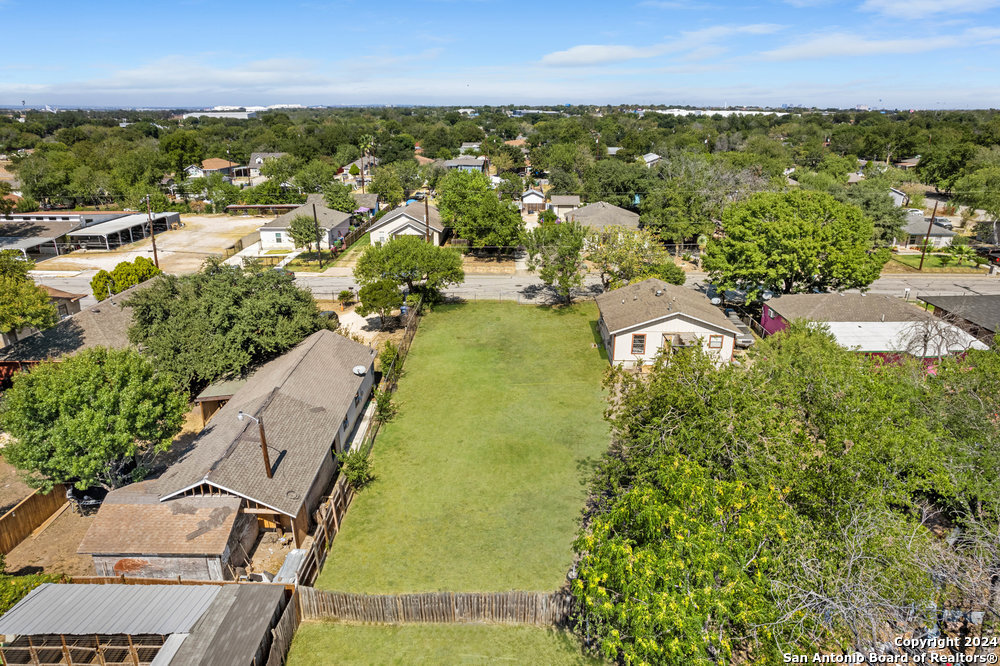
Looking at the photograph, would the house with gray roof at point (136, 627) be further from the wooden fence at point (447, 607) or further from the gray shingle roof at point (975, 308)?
the gray shingle roof at point (975, 308)

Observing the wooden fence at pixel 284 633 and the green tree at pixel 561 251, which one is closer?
the wooden fence at pixel 284 633

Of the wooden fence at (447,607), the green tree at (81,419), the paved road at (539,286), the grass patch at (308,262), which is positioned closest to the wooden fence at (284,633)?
the wooden fence at (447,607)

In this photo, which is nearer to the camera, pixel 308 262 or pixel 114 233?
pixel 308 262

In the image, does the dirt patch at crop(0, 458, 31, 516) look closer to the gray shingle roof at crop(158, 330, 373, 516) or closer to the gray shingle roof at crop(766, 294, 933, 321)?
the gray shingle roof at crop(158, 330, 373, 516)

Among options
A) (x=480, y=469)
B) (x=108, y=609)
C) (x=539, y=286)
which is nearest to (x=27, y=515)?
(x=108, y=609)

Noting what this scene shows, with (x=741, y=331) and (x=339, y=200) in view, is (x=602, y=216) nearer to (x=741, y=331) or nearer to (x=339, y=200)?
(x=741, y=331)
